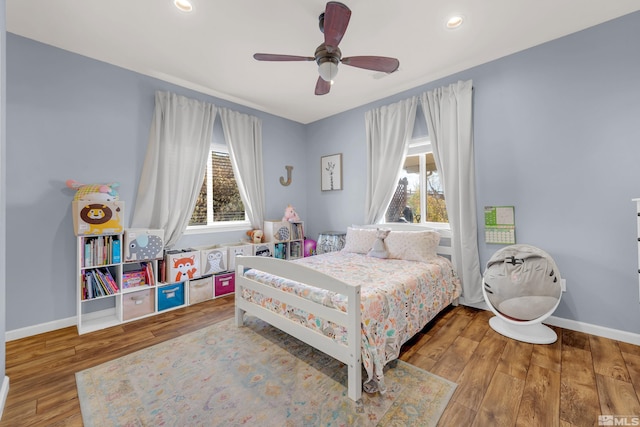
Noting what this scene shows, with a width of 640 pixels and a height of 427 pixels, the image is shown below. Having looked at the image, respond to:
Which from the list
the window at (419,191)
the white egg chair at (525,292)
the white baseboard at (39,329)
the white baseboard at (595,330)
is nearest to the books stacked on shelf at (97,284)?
the white baseboard at (39,329)

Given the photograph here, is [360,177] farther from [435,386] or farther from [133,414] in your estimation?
[133,414]

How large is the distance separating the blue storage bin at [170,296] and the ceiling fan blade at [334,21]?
2973 mm

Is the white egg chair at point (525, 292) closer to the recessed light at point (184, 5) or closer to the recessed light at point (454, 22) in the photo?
the recessed light at point (454, 22)

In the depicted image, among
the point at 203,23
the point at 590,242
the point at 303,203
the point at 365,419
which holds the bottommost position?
the point at 365,419

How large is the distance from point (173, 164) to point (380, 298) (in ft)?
9.55

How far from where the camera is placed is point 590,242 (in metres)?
2.38

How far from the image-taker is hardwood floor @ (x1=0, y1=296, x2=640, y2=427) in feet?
4.89

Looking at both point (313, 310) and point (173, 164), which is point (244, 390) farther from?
point (173, 164)

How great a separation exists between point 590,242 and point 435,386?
2036 millimetres

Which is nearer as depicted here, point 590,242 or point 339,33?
point 339,33

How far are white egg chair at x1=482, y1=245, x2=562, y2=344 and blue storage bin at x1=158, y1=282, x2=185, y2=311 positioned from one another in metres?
3.33

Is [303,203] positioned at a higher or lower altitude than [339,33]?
lower

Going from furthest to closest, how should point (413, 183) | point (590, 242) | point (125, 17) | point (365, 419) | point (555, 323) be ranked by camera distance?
point (413, 183) → point (555, 323) → point (590, 242) → point (125, 17) → point (365, 419)

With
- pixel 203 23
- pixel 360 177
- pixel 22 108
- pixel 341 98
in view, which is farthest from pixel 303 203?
pixel 22 108
